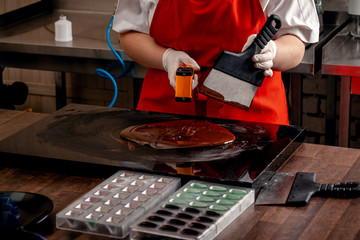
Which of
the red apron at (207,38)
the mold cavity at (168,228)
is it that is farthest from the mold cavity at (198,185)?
the red apron at (207,38)

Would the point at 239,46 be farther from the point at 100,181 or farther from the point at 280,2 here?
the point at 100,181

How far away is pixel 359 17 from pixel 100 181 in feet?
7.25

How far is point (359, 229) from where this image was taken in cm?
129

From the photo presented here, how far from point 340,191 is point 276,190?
15cm

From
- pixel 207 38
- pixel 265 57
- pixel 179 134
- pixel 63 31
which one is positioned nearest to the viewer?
pixel 179 134

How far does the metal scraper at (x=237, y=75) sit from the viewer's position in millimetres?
1739

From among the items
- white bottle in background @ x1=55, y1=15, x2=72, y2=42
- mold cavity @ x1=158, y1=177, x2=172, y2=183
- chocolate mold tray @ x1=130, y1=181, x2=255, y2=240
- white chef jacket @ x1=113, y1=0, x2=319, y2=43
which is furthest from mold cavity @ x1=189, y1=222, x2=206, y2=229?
white bottle in background @ x1=55, y1=15, x2=72, y2=42

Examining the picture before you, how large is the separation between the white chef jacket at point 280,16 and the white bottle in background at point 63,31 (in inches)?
44.2

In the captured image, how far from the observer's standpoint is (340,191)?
1445mm

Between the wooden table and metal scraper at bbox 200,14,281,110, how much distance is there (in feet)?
0.75

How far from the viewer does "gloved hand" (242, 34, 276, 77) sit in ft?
5.88

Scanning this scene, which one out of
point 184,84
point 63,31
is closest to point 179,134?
point 184,84

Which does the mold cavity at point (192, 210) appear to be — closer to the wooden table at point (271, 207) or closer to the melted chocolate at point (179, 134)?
the wooden table at point (271, 207)

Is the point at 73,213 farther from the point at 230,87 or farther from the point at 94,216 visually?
the point at 230,87
